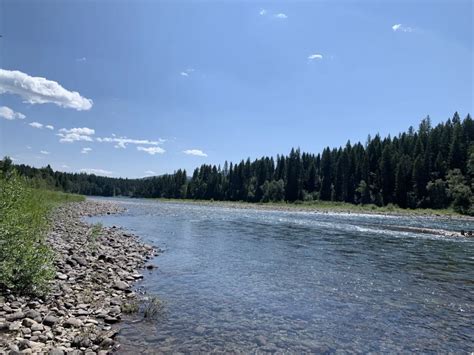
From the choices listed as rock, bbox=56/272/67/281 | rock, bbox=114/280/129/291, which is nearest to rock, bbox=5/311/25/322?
rock, bbox=56/272/67/281

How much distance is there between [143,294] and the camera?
1252 centimetres

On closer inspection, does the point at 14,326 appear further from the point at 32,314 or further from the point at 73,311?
the point at 73,311

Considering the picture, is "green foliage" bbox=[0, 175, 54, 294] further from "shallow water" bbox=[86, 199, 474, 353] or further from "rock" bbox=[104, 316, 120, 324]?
"shallow water" bbox=[86, 199, 474, 353]

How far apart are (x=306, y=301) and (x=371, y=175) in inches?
4473

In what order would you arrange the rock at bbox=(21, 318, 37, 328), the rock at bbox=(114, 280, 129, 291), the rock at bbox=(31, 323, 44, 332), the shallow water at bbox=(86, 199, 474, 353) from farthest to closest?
the rock at bbox=(114, 280, 129, 291) < the shallow water at bbox=(86, 199, 474, 353) < the rock at bbox=(21, 318, 37, 328) < the rock at bbox=(31, 323, 44, 332)

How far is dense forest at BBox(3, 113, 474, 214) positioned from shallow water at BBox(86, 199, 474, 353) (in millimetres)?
69803

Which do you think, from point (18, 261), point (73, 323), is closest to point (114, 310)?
point (73, 323)

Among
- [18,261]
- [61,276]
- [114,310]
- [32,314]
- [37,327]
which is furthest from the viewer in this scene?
[61,276]

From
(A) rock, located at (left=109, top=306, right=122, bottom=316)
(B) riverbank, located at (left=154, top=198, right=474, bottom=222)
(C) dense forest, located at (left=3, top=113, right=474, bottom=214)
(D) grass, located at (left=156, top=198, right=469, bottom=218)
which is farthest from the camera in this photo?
(C) dense forest, located at (left=3, top=113, right=474, bottom=214)

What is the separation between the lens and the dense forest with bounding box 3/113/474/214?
3735 inches

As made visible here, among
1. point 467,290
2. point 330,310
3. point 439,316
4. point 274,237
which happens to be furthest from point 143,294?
point 274,237

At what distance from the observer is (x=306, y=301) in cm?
1248

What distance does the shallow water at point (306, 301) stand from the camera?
916cm

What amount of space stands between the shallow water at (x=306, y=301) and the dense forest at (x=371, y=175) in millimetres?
69803
